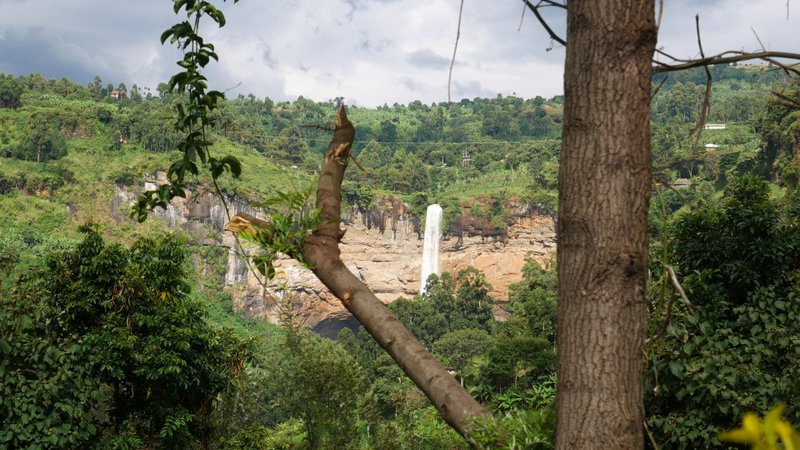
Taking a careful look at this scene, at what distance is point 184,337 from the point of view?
7293mm

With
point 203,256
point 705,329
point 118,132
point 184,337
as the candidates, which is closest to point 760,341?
point 705,329

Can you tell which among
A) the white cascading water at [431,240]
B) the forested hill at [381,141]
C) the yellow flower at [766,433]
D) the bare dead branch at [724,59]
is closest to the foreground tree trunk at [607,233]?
the bare dead branch at [724,59]

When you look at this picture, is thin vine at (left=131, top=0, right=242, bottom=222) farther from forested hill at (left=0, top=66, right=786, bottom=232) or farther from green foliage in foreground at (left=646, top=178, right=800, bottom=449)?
forested hill at (left=0, top=66, right=786, bottom=232)

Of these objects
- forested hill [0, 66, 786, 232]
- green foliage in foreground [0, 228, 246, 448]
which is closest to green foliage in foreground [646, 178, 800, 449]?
green foliage in foreground [0, 228, 246, 448]

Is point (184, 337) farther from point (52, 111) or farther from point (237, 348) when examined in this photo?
point (52, 111)

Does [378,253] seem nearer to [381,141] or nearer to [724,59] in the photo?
[381,141]

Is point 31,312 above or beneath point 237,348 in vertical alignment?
above

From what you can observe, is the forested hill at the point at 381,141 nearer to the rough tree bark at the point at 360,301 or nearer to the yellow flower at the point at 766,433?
the rough tree bark at the point at 360,301

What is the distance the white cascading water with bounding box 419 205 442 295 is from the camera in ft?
164

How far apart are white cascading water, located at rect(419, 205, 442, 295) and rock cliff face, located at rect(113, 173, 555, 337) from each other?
44cm

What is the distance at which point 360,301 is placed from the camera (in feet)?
4.99

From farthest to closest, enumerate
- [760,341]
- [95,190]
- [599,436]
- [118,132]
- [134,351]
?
1. [118,132]
2. [95,190]
3. [134,351]
4. [760,341]
5. [599,436]

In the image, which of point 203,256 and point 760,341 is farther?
point 203,256

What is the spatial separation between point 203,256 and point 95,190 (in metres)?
6.85
